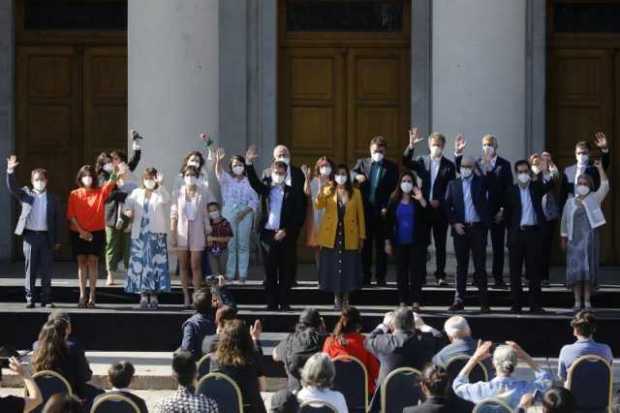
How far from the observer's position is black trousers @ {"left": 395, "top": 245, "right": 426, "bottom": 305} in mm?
19969

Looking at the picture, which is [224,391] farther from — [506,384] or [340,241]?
[340,241]

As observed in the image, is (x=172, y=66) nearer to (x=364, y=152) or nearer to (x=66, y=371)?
(x=364, y=152)

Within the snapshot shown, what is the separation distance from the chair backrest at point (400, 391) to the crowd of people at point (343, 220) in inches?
257

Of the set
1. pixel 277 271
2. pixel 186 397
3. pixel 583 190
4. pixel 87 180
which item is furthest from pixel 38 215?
pixel 186 397

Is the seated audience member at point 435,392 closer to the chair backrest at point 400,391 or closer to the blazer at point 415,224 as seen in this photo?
the chair backrest at point 400,391

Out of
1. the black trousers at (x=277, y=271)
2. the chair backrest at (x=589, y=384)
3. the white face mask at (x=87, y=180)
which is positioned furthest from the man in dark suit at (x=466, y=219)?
the chair backrest at (x=589, y=384)

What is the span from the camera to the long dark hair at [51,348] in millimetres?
13289

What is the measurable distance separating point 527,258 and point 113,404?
9.21 metres

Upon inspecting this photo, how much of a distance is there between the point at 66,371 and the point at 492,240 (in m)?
9.36

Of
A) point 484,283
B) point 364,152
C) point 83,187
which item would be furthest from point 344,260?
point 364,152

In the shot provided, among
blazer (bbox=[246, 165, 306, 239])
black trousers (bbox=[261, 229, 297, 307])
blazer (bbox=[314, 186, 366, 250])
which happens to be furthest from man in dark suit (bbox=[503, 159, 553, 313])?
black trousers (bbox=[261, 229, 297, 307])

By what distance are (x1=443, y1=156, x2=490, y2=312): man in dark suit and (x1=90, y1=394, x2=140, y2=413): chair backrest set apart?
886 cm

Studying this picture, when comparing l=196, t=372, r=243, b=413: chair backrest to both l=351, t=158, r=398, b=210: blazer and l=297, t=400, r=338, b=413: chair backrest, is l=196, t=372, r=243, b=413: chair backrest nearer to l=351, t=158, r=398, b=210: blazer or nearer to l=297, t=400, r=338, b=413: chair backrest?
l=297, t=400, r=338, b=413: chair backrest

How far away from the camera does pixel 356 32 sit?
2573cm
